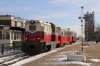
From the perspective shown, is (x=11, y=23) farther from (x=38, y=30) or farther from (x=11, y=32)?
(x=38, y=30)

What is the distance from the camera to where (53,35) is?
107ft

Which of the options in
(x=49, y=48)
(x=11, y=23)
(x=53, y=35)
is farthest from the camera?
(x=11, y=23)

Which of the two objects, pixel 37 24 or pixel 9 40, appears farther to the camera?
pixel 9 40

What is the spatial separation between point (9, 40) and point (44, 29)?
787 inches

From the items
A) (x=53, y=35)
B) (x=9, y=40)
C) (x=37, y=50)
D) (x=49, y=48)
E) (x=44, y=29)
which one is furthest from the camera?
(x=9, y=40)

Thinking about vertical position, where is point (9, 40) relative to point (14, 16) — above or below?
below

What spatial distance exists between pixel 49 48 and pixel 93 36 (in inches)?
3987

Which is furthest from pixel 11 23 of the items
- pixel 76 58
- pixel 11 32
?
pixel 76 58

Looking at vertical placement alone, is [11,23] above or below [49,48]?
above

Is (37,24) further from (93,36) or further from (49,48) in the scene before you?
(93,36)

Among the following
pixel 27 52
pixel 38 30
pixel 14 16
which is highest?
pixel 14 16

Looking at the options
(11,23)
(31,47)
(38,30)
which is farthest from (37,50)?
(11,23)

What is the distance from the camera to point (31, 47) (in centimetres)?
2472

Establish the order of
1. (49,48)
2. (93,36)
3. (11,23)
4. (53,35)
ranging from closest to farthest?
(49,48) < (53,35) < (11,23) < (93,36)
